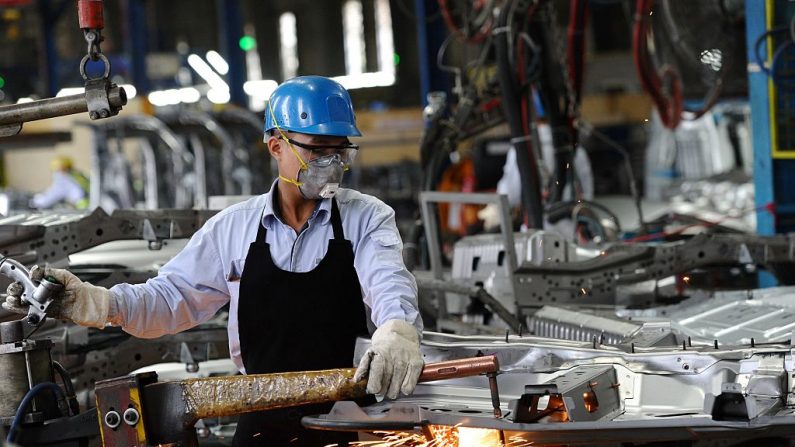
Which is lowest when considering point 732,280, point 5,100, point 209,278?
point 732,280

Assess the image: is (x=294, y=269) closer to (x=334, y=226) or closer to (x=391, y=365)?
(x=334, y=226)

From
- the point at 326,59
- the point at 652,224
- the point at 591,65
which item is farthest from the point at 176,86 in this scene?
the point at 652,224

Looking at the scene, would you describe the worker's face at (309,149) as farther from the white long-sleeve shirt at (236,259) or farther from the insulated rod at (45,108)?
the insulated rod at (45,108)

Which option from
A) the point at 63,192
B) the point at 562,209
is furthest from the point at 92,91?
the point at 63,192

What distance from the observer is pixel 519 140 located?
7.09 meters

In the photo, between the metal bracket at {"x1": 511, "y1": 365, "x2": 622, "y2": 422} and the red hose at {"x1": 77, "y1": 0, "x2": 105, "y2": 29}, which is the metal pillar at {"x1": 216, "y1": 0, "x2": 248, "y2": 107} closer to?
the red hose at {"x1": 77, "y1": 0, "x2": 105, "y2": 29}

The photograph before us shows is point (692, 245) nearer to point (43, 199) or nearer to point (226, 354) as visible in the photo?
point (226, 354)

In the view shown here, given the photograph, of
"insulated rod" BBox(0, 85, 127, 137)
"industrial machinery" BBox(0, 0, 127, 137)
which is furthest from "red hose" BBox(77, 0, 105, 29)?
"insulated rod" BBox(0, 85, 127, 137)

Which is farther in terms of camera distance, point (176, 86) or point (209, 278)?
point (176, 86)

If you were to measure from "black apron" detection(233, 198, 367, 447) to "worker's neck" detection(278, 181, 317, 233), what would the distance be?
12 cm

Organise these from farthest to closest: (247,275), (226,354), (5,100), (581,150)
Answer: (5,100)
(581,150)
(226,354)
(247,275)

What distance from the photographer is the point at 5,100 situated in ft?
82.6

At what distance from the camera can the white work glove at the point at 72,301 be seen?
3.11 m

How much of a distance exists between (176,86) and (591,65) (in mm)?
10218
